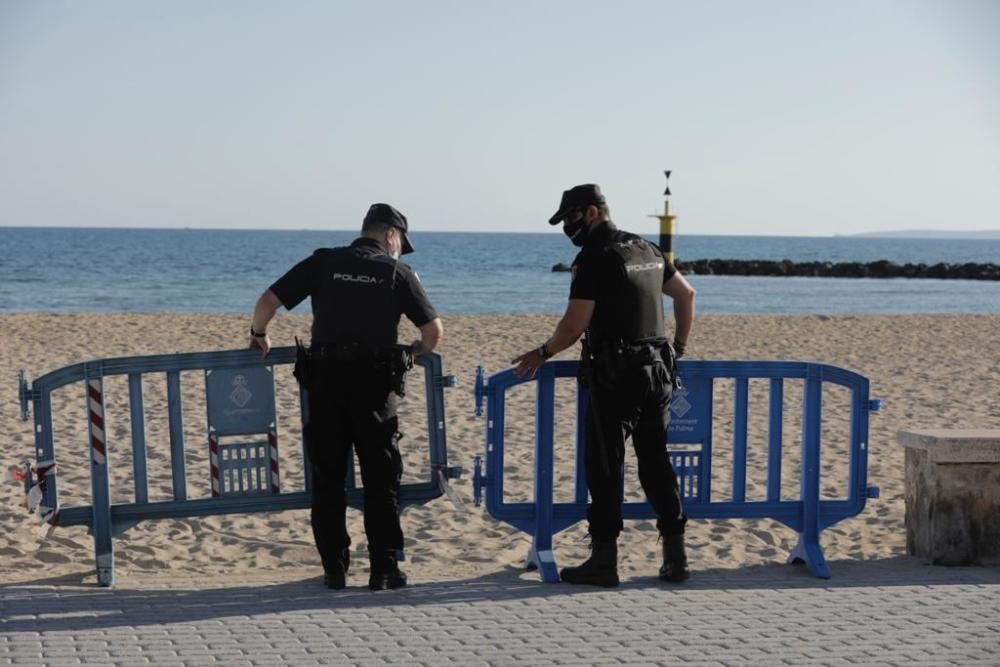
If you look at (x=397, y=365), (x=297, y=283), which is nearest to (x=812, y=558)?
(x=397, y=365)

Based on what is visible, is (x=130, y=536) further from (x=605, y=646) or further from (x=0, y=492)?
(x=605, y=646)

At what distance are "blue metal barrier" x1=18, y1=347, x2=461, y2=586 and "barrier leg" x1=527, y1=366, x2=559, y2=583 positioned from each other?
42 cm

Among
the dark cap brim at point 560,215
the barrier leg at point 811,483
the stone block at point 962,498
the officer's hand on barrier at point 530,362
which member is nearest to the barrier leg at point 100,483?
the officer's hand on barrier at point 530,362

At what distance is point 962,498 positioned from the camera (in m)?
6.53

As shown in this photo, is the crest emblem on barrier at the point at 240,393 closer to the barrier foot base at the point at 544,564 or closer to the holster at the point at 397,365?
the holster at the point at 397,365

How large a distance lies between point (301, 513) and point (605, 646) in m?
3.55

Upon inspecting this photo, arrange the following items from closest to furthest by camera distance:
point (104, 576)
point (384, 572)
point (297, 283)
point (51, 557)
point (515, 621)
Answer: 1. point (515, 621)
2. point (297, 283)
3. point (384, 572)
4. point (104, 576)
5. point (51, 557)

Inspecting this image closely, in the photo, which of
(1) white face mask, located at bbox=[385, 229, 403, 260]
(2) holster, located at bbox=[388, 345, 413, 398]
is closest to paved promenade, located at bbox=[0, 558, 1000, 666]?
(2) holster, located at bbox=[388, 345, 413, 398]

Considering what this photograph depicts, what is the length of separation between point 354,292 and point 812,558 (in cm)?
265

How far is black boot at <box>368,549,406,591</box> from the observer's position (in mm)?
5867

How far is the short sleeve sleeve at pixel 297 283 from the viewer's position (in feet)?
18.5

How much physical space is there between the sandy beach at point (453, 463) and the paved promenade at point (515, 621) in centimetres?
45

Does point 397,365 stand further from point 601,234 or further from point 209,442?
point 601,234

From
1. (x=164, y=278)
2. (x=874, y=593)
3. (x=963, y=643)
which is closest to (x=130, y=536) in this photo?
(x=874, y=593)
